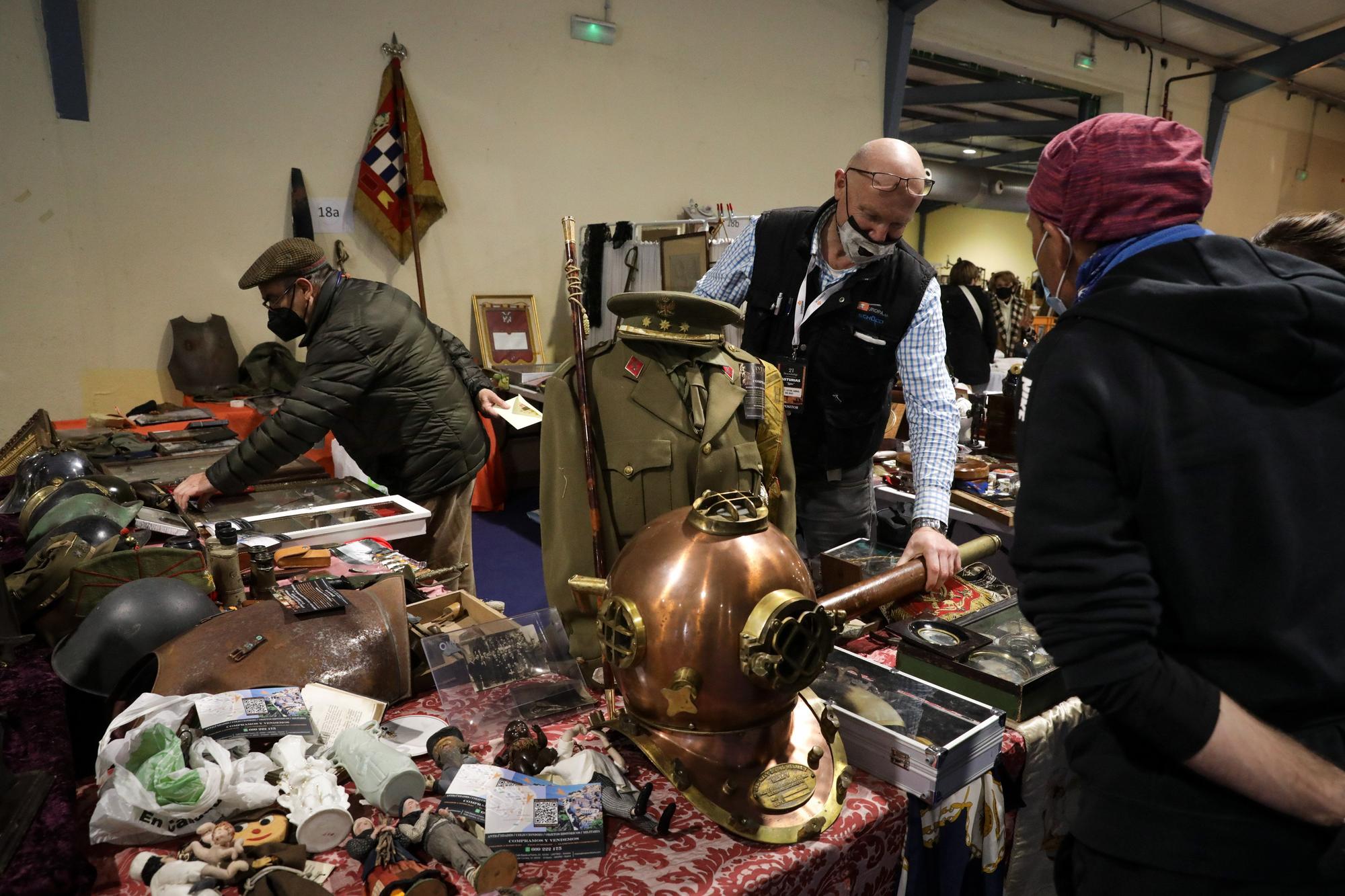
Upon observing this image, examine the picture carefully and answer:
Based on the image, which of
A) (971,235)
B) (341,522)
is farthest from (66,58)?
(971,235)

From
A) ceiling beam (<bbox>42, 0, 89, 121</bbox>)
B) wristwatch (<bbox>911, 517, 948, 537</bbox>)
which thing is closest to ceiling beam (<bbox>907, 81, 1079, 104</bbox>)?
ceiling beam (<bbox>42, 0, 89, 121</bbox>)

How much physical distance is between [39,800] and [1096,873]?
60.2 inches

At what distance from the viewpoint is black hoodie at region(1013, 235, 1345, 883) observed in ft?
3.07

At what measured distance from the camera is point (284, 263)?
2992 millimetres

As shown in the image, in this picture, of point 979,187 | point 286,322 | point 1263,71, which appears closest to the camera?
point 286,322

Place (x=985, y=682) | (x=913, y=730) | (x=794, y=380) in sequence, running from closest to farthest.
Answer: (x=913, y=730), (x=985, y=682), (x=794, y=380)

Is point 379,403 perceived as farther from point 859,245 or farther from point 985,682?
point 985,682

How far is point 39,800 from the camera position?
1198 millimetres

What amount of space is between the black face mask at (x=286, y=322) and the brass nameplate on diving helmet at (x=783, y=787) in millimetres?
2577

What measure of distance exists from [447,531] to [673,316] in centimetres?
219

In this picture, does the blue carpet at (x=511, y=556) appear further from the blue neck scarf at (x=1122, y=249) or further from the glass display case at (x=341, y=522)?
the blue neck scarf at (x=1122, y=249)

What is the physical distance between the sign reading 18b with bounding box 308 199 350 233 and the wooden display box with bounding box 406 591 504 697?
4166 millimetres

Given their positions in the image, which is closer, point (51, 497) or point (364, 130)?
point (51, 497)

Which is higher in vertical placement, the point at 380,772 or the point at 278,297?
the point at 278,297
